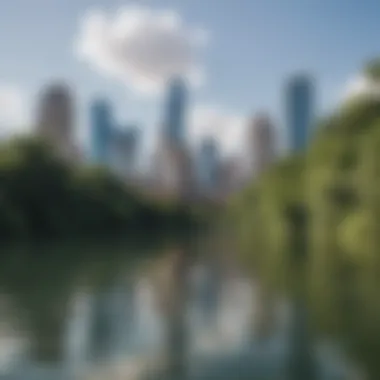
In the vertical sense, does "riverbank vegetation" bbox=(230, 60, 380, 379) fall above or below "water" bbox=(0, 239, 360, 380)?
above

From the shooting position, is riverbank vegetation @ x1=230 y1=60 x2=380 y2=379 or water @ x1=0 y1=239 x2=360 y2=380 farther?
riverbank vegetation @ x1=230 y1=60 x2=380 y2=379

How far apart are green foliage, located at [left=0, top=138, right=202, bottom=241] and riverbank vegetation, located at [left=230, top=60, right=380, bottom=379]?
125 inches

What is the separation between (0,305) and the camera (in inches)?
236

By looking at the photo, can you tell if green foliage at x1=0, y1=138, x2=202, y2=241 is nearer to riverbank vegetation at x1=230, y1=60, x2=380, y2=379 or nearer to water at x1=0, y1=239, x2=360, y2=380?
riverbank vegetation at x1=230, y1=60, x2=380, y2=379

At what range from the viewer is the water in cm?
386

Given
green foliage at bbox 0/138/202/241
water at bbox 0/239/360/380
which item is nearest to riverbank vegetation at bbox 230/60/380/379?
water at bbox 0/239/360/380

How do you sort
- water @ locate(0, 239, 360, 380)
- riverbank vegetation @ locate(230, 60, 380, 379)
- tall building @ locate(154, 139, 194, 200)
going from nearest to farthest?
1. water @ locate(0, 239, 360, 380)
2. riverbank vegetation @ locate(230, 60, 380, 379)
3. tall building @ locate(154, 139, 194, 200)

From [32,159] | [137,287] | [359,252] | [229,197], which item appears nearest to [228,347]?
[137,287]

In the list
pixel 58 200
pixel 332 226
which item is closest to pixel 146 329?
pixel 332 226

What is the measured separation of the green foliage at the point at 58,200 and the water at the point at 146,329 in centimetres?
623

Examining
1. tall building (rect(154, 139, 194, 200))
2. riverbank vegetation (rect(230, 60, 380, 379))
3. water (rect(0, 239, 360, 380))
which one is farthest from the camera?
tall building (rect(154, 139, 194, 200))

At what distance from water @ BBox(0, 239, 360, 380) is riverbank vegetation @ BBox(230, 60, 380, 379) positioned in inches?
14.2

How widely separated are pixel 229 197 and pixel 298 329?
9.21 metres

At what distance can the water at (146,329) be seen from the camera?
3.86 metres
